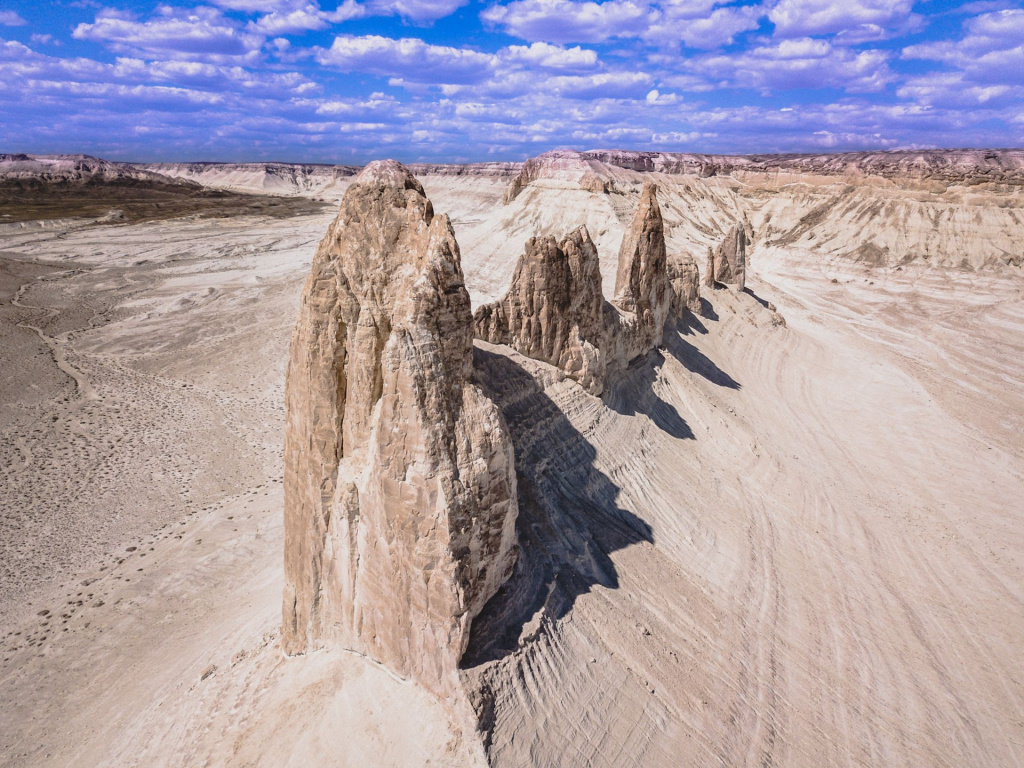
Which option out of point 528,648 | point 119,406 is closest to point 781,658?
point 528,648

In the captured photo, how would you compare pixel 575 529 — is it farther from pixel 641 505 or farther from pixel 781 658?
pixel 781 658

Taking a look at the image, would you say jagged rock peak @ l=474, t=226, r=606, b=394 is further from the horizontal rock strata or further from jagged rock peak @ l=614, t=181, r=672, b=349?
jagged rock peak @ l=614, t=181, r=672, b=349

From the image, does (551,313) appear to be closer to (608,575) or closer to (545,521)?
(545,521)

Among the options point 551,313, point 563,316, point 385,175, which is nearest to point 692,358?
point 563,316

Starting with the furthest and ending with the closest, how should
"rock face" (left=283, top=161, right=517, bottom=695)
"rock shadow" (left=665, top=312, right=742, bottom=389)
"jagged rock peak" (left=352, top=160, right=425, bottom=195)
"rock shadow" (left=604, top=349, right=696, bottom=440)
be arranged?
"rock shadow" (left=665, top=312, right=742, bottom=389) < "rock shadow" (left=604, top=349, right=696, bottom=440) < "jagged rock peak" (left=352, top=160, right=425, bottom=195) < "rock face" (left=283, top=161, right=517, bottom=695)

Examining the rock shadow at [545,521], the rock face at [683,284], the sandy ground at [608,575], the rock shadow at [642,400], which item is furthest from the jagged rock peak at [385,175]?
the rock face at [683,284]

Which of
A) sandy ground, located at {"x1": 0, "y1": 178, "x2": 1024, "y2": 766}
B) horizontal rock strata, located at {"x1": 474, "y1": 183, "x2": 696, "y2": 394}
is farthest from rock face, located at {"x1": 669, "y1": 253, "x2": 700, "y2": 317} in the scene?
horizontal rock strata, located at {"x1": 474, "y1": 183, "x2": 696, "y2": 394}

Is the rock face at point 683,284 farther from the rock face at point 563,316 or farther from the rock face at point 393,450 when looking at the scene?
the rock face at point 393,450
